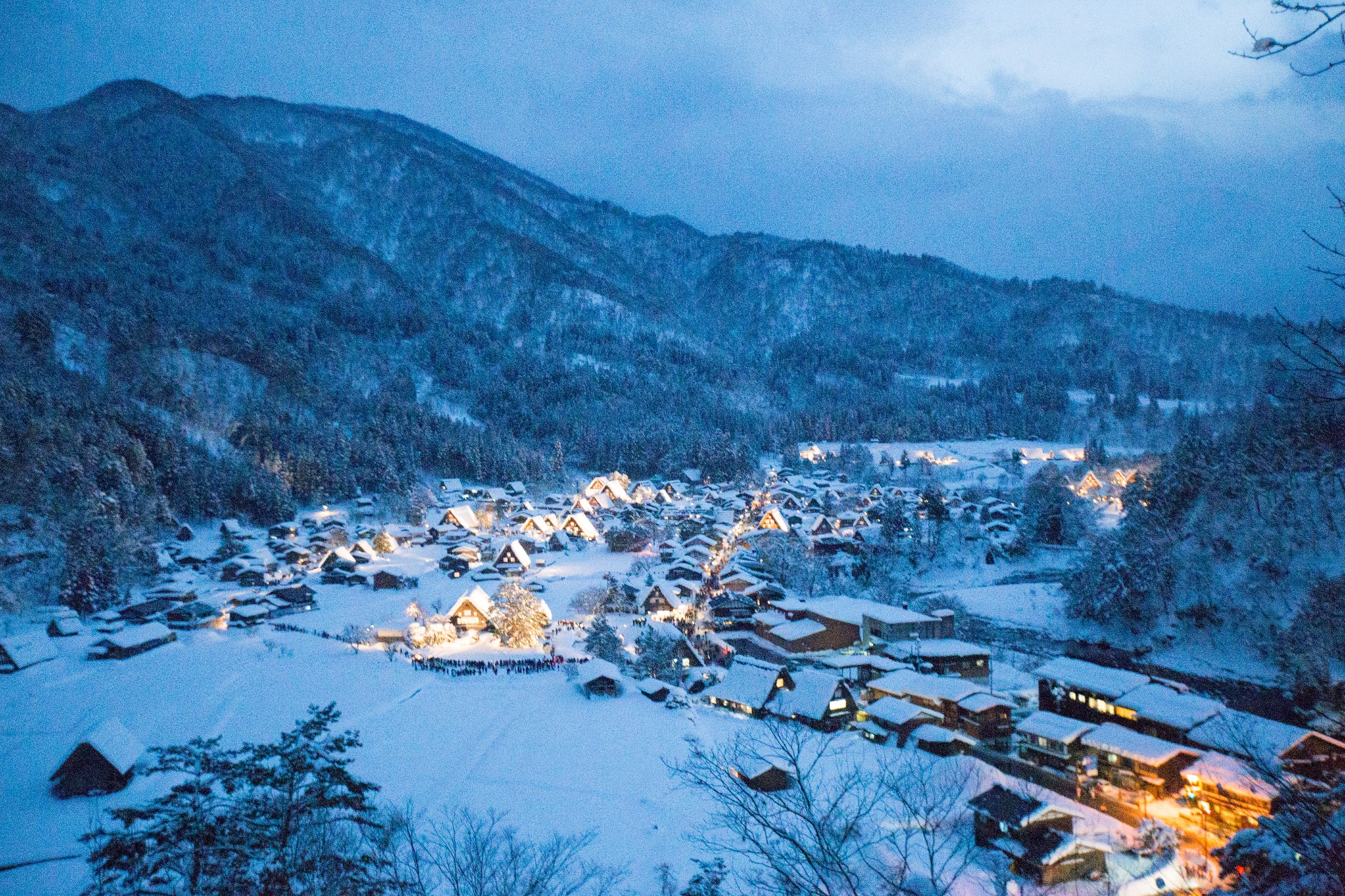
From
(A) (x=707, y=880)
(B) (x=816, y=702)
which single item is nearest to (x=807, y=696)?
(B) (x=816, y=702)

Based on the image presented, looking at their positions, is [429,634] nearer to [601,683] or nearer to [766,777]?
[601,683]

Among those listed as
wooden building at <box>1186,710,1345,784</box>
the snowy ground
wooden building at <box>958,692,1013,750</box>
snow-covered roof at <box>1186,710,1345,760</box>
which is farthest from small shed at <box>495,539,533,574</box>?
wooden building at <box>1186,710,1345,784</box>

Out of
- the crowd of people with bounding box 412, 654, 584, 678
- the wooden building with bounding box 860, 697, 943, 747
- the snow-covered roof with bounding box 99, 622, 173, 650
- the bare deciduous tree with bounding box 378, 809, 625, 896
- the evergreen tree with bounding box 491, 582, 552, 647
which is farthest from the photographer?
the evergreen tree with bounding box 491, 582, 552, 647

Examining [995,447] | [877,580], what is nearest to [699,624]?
[877,580]

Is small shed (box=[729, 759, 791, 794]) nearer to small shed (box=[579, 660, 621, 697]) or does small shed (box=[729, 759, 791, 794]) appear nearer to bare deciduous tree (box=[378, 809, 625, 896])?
bare deciduous tree (box=[378, 809, 625, 896])

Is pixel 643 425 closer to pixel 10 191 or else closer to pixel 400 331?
pixel 400 331
